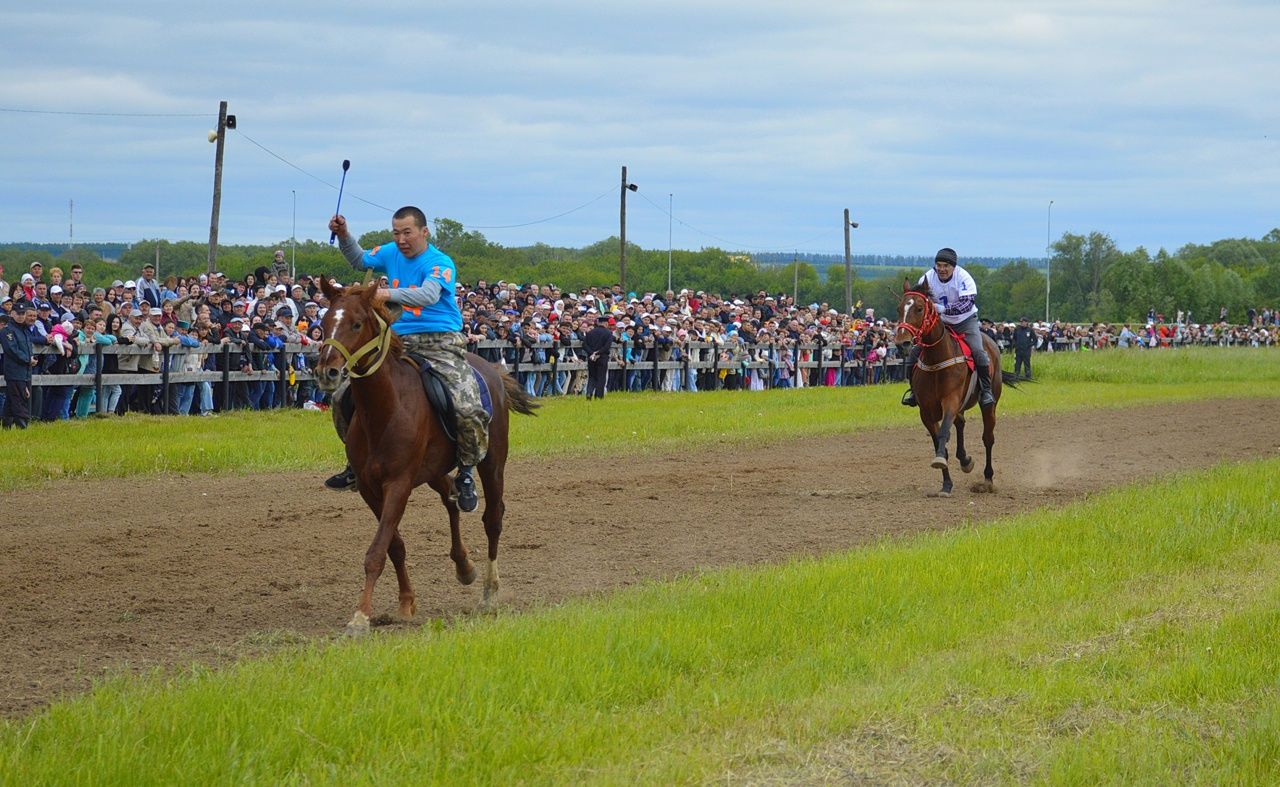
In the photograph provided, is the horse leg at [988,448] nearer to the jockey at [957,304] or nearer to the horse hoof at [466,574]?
the jockey at [957,304]

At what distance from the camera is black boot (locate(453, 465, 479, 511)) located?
9789 millimetres

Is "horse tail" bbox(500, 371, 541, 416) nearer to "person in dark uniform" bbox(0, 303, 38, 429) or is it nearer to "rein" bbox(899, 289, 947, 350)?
"rein" bbox(899, 289, 947, 350)

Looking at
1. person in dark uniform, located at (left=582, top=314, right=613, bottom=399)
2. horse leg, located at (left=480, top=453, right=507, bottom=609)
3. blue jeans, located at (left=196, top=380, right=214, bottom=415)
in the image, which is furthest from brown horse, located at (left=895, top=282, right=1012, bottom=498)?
person in dark uniform, located at (left=582, top=314, right=613, bottom=399)

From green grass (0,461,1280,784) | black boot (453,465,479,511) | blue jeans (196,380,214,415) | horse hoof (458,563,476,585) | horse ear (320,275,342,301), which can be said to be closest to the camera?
green grass (0,461,1280,784)

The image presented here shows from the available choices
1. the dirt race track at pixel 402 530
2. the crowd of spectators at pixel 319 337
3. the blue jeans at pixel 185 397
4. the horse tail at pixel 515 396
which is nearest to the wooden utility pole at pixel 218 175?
the crowd of spectators at pixel 319 337

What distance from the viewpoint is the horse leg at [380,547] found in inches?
331

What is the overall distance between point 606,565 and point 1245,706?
5.53 meters

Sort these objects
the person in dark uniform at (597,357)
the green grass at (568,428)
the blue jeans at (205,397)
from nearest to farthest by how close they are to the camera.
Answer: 1. the green grass at (568,428)
2. the blue jeans at (205,397)
3. the person in dark uniform at (597,357)

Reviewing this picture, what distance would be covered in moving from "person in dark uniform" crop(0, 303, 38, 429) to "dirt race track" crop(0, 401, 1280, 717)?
3.75 m

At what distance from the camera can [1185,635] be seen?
791 cm

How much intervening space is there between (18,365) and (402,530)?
847 centimetres

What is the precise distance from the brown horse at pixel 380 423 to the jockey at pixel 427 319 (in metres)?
0.17

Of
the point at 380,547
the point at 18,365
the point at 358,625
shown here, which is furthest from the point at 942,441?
the point at 18,365

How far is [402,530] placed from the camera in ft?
41.8
